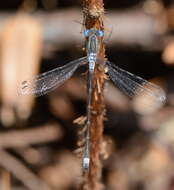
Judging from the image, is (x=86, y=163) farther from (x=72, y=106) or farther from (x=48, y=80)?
(x=72, y=106)

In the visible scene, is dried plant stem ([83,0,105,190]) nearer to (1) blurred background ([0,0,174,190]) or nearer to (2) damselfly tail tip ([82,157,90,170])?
(2) damselfly tail tip ([82,157,90,170])

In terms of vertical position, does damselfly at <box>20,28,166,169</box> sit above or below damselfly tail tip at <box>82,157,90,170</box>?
above

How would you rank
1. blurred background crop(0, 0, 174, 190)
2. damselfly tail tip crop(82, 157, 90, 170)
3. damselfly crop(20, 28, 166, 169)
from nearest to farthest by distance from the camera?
damselfly tail tip crop(82, 157, 90, 170) → damselfly crop(20, 28, 166, 169) → blurred background crop(0, 0, 174, 190)

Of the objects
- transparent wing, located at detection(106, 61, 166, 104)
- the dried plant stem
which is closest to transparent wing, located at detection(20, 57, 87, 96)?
transparent wing, located at detection(106, 61, 166, 104)

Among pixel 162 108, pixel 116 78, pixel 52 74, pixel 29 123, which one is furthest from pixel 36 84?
pixel 162 108

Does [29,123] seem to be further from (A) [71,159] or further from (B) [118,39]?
(B) [118,39]

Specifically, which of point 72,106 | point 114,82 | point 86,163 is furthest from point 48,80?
point 72,106
